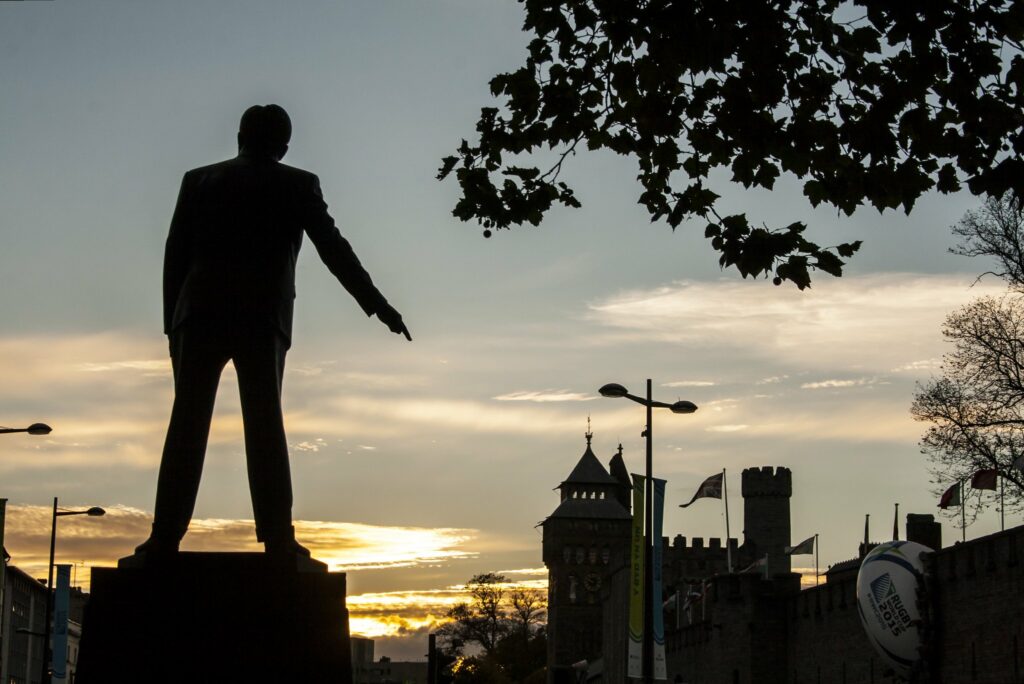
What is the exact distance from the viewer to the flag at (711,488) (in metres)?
51.7

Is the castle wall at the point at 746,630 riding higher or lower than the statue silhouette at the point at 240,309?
lower

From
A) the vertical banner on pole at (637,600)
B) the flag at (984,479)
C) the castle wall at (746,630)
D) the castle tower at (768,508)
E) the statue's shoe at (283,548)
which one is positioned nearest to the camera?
the statue's shoe at (283,548)

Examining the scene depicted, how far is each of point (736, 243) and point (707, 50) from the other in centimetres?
Result: 158

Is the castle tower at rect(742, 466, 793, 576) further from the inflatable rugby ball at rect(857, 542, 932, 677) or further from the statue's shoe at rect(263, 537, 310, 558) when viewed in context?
the statue's shoe at rect(263, 537, 310, 558)

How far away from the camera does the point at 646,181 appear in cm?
1435

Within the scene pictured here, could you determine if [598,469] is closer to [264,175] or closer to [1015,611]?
[1015,611]

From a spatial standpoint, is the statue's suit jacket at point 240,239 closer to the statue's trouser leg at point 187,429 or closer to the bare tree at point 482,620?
the statue's trouser leg at point 187,429

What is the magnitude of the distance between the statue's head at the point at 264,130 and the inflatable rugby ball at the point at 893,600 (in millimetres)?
28410

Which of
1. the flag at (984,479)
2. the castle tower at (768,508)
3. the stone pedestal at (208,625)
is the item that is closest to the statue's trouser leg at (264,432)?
A: the stone pedestal at (208,625)

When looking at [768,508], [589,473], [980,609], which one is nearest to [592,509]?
[589,473]

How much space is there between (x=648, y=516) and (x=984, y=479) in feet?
39.7

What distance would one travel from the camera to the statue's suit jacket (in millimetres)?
10570

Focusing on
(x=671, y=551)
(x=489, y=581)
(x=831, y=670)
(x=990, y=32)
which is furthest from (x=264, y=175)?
(x=489, y=581)

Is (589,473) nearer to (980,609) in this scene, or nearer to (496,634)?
(496,634)
